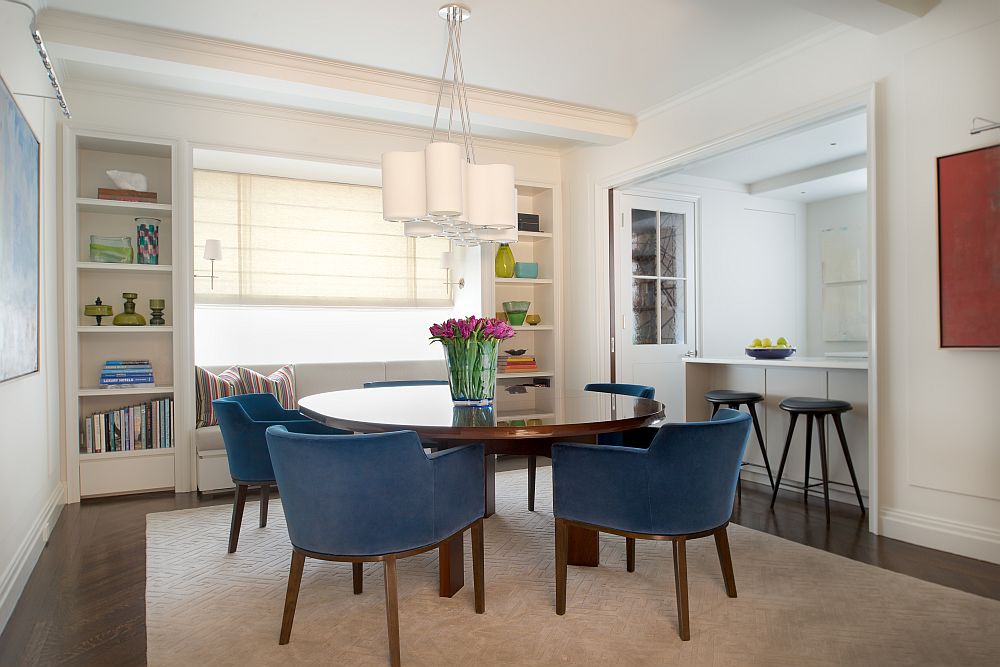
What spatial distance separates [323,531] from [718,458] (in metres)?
1.30

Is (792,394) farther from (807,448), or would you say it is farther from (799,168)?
(799,168)

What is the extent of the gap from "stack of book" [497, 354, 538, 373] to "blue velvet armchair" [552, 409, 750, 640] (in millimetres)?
3240

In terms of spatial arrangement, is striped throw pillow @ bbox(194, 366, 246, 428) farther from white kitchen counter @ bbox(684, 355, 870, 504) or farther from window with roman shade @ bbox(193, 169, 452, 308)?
white kitchen counter @ bbox(684, 355, 870, 504)

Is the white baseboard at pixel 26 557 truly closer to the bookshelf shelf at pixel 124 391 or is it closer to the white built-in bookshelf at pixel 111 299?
the white built-in bookshelf at pixel 111 299

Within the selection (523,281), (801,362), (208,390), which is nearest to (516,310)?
(523,281)

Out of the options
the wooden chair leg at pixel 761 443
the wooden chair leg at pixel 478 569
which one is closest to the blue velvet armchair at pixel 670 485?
the wooden chair leg at pixel 478 569

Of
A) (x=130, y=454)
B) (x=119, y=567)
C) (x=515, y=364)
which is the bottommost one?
(x=119, y=567)

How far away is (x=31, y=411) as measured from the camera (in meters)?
3.10

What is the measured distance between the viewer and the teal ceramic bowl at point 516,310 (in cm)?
554

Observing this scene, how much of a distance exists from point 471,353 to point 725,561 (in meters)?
1.26

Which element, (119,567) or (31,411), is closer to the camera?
(119,567)

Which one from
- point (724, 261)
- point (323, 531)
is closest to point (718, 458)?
point (323, 531)

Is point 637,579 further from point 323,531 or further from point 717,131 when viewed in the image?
point 717,131

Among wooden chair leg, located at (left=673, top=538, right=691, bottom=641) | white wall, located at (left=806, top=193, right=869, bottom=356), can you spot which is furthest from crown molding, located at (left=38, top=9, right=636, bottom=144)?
wooden chair leg, located at (left=673, top=538, right=691, bottom=641)
